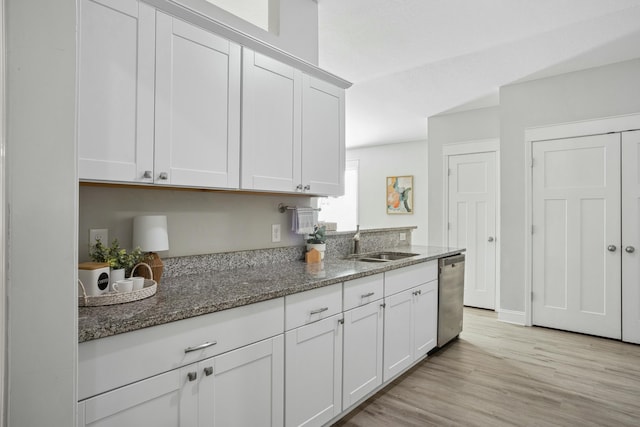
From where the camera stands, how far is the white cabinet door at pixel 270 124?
76.7 inches

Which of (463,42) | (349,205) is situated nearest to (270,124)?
(463,42)

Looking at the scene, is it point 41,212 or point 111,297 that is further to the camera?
point 111,297

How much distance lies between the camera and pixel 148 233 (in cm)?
169

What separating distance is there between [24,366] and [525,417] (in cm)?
250

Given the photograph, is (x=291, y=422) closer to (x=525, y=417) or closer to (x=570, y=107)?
(x=525, y=417)

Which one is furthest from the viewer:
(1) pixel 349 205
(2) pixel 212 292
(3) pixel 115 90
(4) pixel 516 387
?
(1) pixel 349 205

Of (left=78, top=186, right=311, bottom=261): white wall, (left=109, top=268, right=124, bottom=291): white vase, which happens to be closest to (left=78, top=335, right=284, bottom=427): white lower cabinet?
(left=109, top=268, right=124, bottom=291): white vase

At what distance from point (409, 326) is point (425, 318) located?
296mm

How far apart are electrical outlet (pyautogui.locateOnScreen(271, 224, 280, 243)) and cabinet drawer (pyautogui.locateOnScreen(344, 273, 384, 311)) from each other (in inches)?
27.1

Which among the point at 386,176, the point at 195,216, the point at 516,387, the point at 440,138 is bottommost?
the point at 516,387

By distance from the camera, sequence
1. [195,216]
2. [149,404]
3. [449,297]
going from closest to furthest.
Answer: [149,404] < [195,216] < [449,297]

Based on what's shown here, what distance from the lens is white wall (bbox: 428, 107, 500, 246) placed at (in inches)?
190

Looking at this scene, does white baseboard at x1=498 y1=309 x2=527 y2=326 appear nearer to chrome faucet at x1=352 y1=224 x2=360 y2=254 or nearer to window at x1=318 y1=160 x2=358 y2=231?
chrome faucet at x1=352 y1=224 x2=360 y2=254

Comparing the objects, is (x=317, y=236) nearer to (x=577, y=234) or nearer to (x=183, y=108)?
(x=183, y=108)
